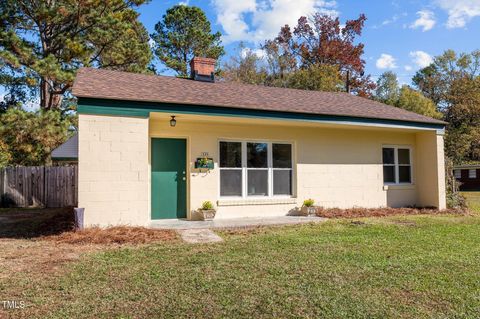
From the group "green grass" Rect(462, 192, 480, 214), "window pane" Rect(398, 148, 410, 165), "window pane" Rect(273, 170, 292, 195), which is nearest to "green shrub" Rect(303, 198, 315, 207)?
"window pane" Rect(273, 170, 292, 195)

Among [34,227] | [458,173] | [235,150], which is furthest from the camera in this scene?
[458,173]

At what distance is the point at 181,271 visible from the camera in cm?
502

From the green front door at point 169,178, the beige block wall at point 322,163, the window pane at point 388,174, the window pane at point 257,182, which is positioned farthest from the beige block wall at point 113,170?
the window pane at point 388,174

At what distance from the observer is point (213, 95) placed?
9914 mm

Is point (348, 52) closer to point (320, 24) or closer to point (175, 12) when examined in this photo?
point (320, 24)

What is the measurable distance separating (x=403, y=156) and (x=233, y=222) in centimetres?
694

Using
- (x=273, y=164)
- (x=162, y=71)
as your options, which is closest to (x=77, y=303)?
(x=273, y=164)

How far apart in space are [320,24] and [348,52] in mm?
3687

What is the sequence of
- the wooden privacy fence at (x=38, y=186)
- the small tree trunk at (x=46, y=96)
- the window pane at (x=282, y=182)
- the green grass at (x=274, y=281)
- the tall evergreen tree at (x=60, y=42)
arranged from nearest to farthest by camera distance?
the green grass at (x=274, y=281)
the window pane at (x=282, y=182)
the wooden privacy fence at (x=38, y=186)
the tall evergreen tree at (x=60, y=42)
the small tree trunk at (x=46, y=96)

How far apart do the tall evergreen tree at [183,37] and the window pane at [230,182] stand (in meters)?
18.0

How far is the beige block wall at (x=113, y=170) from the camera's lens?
25.1 feet

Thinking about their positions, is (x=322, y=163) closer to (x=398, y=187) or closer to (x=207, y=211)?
(x=398, y=187)

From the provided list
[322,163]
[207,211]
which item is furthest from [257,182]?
[322,163]

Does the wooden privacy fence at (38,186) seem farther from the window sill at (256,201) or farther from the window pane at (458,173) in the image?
the window pane at (458,173)
